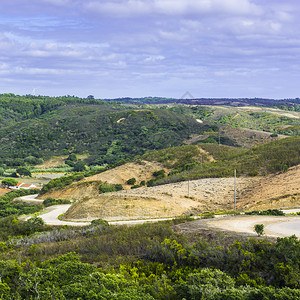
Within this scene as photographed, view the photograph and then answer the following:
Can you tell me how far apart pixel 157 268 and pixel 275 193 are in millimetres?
19272

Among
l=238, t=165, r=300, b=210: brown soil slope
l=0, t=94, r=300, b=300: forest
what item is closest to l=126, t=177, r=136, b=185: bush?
l=0, t=94, r=300, b=300: forest

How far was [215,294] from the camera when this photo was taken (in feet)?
33.8

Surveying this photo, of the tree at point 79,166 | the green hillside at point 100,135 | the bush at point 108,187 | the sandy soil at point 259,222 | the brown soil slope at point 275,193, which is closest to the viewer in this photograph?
the sandy soil at point 259,222

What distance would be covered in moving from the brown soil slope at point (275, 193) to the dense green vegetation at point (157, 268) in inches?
517

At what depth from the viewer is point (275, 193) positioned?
3034 cm

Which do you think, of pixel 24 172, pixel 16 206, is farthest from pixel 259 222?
pixel 24 172

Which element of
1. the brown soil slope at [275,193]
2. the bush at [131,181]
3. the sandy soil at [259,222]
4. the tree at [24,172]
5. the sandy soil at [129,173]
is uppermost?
the sandy soil at [259,222]

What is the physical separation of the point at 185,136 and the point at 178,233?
76817mm

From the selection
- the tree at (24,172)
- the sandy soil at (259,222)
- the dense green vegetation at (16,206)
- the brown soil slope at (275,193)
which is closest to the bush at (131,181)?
the dense green vegetation at (16,206)

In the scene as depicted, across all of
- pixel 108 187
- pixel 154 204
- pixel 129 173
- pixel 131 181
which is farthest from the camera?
pixel 129 173

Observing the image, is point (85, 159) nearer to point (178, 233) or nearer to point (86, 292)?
point (178, 233)

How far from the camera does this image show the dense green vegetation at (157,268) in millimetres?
10859

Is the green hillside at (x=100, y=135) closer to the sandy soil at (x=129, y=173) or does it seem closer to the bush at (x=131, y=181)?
the sandy soil at (x=129, y=173)

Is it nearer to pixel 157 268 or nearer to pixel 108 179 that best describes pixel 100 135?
pixel 108 179
